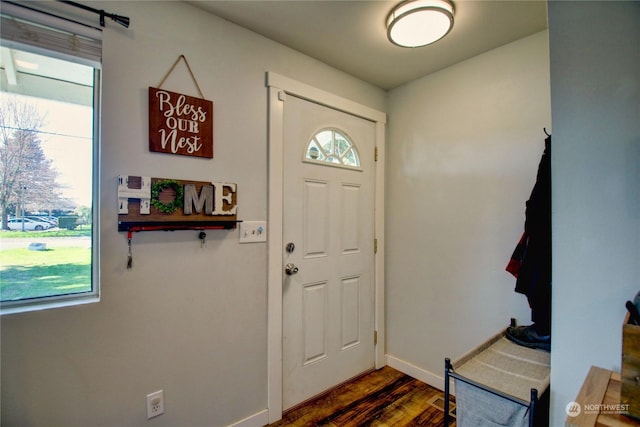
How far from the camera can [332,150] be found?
2.19 meters

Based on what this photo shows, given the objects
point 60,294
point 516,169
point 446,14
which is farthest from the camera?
point 516,169

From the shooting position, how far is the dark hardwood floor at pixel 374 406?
183 cm

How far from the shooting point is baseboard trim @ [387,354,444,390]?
2.18 meters

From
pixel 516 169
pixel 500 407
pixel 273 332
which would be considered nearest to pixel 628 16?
pixel 516 169

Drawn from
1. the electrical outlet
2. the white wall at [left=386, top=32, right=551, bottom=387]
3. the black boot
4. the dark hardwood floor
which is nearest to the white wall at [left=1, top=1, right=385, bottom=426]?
the electrical outlet

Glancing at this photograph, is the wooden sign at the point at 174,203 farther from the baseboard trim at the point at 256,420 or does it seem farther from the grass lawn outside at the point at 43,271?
→ the baseboard trim at the point at 256,420

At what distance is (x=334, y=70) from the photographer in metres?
2.18

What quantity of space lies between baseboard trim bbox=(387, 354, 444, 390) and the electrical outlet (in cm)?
174

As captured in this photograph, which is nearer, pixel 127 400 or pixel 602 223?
pixel 602 223

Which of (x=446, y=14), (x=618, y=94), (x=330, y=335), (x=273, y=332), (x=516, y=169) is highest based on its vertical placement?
(x=446, y=14)

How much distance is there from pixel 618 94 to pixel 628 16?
0.81ft

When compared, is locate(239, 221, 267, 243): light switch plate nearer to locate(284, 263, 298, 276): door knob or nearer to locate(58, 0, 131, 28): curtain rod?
locate(284, 263, 298, 276): door knob

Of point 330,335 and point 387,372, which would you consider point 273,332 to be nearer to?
point 330,335

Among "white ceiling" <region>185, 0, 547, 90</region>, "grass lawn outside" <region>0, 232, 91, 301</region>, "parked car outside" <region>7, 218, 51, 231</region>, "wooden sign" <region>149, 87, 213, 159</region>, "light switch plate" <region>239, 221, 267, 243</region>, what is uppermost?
"white ceiling" <region>185, 0, 547, 90</region>
